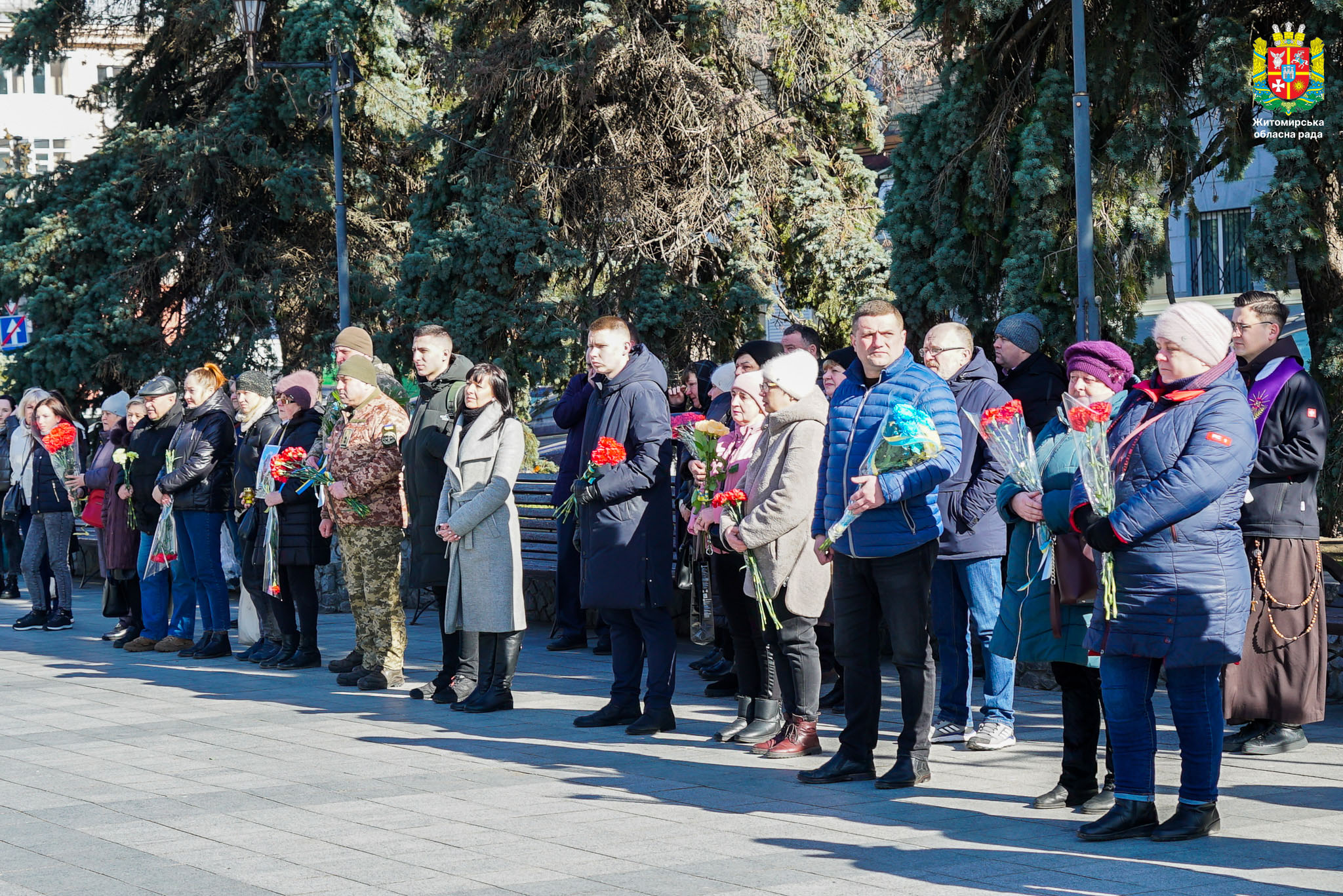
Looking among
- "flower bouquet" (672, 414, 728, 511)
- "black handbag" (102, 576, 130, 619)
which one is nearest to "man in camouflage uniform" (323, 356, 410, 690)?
"flower bouquet" (672, 414, 728, 511)

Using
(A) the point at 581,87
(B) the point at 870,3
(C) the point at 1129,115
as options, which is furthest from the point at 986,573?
(A) the point at 581,87

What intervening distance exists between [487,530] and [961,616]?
2.84m

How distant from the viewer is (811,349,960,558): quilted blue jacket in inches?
260

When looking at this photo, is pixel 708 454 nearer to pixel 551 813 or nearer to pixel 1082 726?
pixel 551 813

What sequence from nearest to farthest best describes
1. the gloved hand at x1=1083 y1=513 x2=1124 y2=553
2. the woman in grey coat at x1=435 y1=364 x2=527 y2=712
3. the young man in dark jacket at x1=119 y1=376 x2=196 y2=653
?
the gloved hand at x1=1083 y1=513 x2=1124 y2=553
the woman in grey coat at x1=435 y1=364 x2=527 y2=712
the young man in dark jacket at x1=119 y1=376 x2=196 y2=653

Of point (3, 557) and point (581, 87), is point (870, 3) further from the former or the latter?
point (3, 557)

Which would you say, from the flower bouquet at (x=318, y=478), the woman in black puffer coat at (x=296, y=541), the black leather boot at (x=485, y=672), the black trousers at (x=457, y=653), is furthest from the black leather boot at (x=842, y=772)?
the woman in black puffer coat at (x=296, y=541)

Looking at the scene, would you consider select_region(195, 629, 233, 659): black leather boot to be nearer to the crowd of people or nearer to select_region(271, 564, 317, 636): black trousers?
the crowd of people

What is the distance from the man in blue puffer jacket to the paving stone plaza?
249mm

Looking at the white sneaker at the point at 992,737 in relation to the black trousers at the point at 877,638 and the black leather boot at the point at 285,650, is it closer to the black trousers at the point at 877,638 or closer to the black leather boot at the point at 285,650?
the black trousers at the point at 877,638

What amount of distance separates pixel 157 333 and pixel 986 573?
1780cm

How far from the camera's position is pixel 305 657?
11.3 metres

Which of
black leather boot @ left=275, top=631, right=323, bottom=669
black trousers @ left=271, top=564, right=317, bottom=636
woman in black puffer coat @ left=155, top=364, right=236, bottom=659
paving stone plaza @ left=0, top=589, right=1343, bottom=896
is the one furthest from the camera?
woman in black puffer coat @ left=155, top=364, right=236, bottom=659

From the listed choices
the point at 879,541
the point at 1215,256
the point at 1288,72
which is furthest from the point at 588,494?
the point at 1215,256
